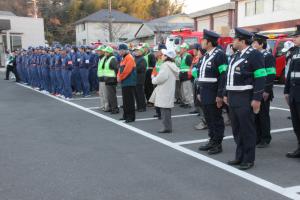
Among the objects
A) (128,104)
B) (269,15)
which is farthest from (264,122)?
(269,15)

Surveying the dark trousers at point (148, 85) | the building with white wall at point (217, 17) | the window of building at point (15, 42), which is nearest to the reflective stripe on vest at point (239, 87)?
the dark trousers at point (148, 85)

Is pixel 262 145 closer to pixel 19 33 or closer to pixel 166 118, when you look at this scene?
pixel 166 118

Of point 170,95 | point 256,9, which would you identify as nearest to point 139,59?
point 170,95

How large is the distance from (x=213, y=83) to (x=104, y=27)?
176ft

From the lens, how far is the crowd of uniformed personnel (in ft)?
17.9

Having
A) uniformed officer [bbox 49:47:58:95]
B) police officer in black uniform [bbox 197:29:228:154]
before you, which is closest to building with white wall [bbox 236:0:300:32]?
uniformed officer [bbox 49:47:58:95]

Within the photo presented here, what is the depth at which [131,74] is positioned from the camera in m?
9.55

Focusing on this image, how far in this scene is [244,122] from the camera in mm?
5477

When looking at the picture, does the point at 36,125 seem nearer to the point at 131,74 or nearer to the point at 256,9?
the point at 131,74

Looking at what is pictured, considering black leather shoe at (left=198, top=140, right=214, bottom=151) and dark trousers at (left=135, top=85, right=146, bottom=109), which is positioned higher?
dark trousers at (left=135, top=85, right=146, bottom=109)

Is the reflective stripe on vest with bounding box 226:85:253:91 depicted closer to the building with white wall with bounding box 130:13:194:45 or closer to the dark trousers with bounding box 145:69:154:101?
the dark trousers with bounding box 145:69:154:101

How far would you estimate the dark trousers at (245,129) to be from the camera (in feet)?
17.9

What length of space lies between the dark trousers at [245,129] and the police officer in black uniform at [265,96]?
53.3 inches

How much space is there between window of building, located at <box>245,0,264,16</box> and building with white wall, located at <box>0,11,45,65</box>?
78.5ft
